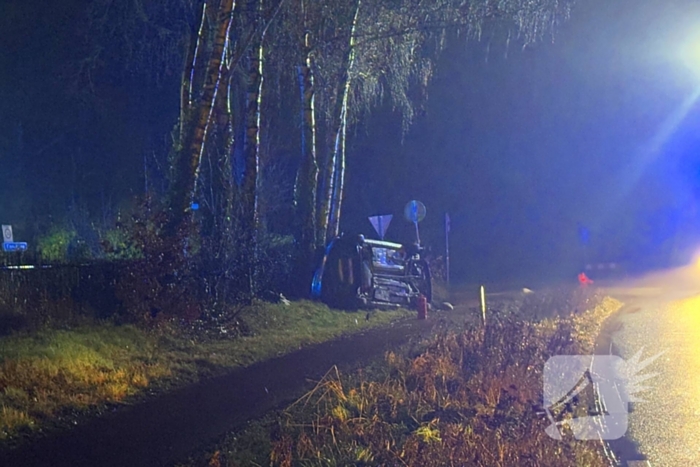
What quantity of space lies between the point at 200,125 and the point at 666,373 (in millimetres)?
9112

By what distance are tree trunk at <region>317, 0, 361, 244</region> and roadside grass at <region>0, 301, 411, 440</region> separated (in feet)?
18.1

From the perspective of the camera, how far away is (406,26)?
19.0m

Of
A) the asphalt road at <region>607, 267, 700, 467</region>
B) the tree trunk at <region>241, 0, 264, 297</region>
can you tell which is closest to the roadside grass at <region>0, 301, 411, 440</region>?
the tree trunk at <region>241, 0, 264, 297</region>

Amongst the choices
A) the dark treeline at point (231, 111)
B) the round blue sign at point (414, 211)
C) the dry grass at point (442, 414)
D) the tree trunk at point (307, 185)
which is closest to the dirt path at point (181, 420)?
the dry grass at point (442, 414)

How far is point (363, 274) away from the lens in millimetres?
19391

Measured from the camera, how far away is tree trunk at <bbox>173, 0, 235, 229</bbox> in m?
13.8

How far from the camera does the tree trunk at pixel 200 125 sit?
13805mm

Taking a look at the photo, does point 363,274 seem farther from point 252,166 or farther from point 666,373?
point 666,373

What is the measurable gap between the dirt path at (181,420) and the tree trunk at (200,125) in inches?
147

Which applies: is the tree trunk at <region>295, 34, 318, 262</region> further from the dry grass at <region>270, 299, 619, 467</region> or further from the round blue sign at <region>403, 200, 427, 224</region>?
the dry grass at <region>270, 299, 619, 467</region>

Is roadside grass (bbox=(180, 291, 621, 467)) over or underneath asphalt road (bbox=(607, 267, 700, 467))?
over

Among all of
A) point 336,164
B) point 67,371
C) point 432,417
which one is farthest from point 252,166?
point 432,417

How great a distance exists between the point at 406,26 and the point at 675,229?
43030mm

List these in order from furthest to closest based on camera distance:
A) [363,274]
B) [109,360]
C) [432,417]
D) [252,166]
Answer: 1. [363,274]
2. [252,166]
3. [109,360]
4. [432,417]
